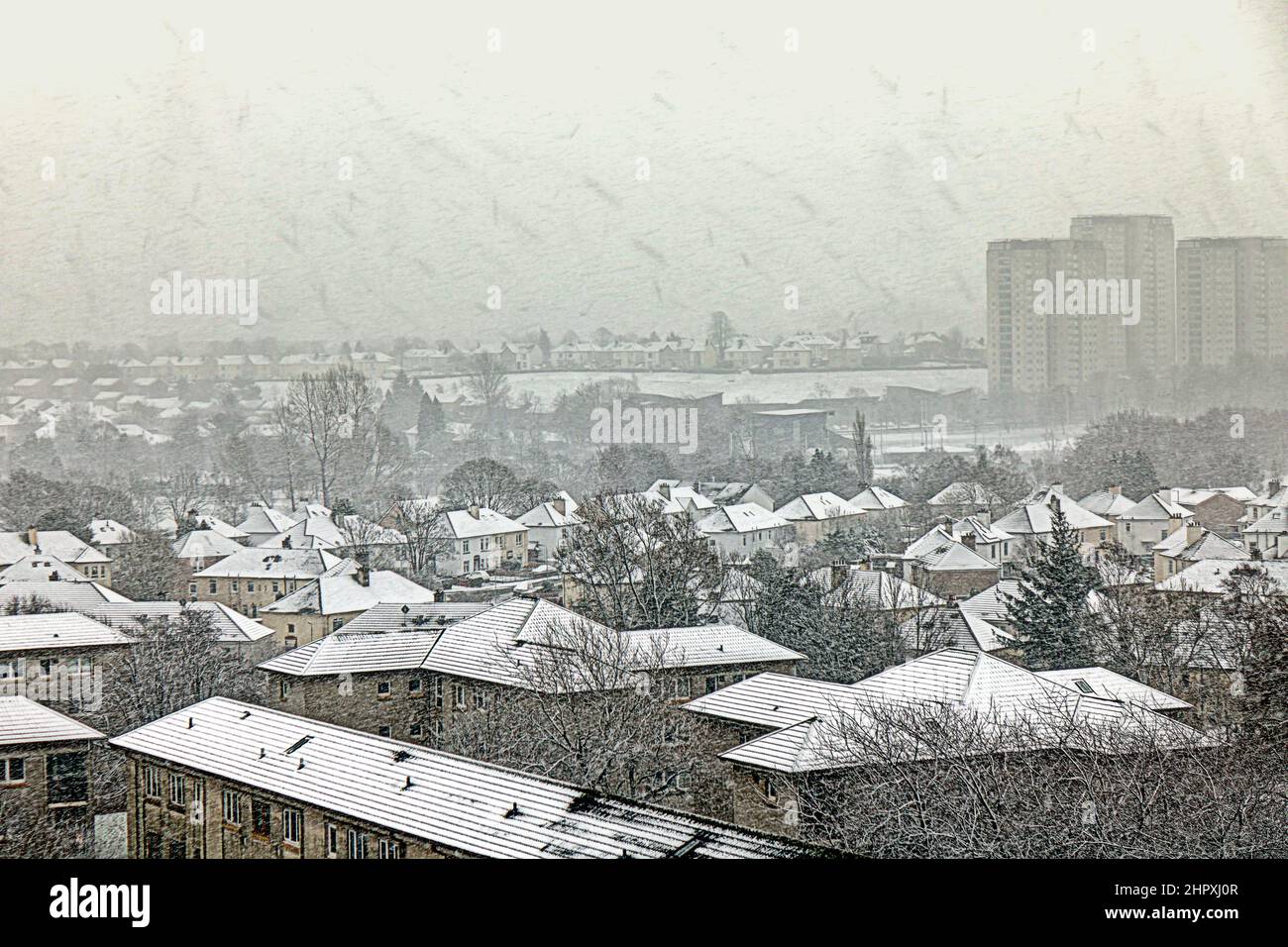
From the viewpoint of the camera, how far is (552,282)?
28.1 ft

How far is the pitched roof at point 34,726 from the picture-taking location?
275 inches

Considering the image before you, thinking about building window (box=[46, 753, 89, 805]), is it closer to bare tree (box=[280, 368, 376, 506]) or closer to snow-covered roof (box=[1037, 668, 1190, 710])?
bare tree (box=[280, 368, 376, 506])

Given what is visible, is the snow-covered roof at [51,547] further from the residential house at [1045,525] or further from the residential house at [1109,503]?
the residential house at [1109,503]

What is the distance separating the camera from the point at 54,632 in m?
7.60

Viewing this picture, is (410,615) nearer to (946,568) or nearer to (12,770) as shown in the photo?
(12,770)

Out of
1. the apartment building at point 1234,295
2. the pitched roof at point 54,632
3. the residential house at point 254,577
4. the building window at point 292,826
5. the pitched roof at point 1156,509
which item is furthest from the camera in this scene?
the pitched roof at point 1156,509

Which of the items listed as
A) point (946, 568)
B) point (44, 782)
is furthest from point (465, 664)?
point (946, 568)

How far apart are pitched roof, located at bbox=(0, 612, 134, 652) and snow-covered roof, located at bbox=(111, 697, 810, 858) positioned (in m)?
1.17

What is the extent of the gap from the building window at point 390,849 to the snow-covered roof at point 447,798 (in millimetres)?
80

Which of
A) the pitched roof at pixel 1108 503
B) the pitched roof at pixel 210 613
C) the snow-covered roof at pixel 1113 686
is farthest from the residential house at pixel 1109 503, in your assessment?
the pitched roof at pixel 210 613

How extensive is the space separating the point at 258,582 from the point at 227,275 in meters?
2.06

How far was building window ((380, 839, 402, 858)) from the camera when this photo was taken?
588 cm
